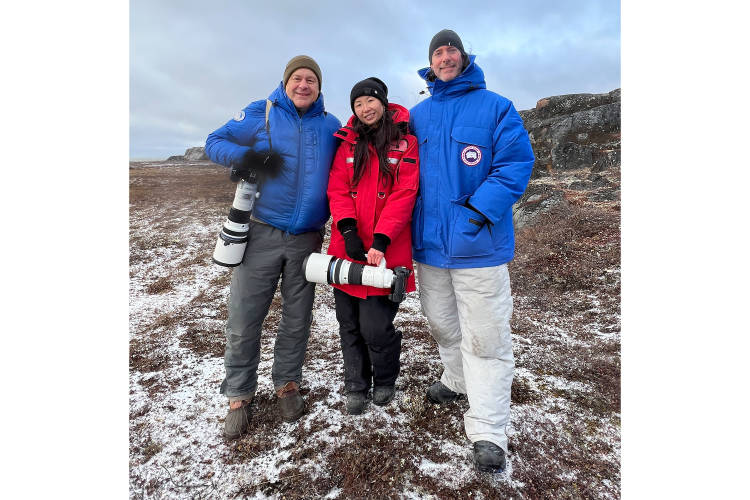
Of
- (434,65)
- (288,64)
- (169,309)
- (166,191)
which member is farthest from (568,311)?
(166,191)

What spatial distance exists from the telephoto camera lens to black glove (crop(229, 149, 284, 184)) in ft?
0.22

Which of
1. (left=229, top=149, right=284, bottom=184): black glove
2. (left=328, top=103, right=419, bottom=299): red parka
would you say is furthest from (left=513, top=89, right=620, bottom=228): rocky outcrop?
(left=229, top=149, right=284, bottom=184): black glove

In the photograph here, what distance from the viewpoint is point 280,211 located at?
3439 mm

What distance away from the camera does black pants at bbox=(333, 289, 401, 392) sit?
348 cm

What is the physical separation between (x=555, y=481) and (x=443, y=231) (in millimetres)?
2372

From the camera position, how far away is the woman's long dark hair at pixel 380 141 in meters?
3.22

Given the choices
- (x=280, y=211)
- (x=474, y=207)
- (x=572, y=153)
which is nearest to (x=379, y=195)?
(x=474, y=207)

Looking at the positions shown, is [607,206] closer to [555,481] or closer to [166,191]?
[555,481]

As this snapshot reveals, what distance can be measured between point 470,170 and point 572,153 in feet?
67.2

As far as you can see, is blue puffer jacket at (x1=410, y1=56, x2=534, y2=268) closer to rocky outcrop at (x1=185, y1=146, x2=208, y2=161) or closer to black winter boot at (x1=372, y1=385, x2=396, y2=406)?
black winter boot at (x1=372, y1=385, x2=396, y2=406)

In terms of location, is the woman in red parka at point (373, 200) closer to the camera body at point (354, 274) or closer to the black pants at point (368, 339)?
the black pants at point (368, 339)

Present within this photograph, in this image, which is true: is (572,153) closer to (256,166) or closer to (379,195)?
(379,195)

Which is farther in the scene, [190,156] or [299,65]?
[190,156]

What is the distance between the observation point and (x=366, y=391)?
3.85m
